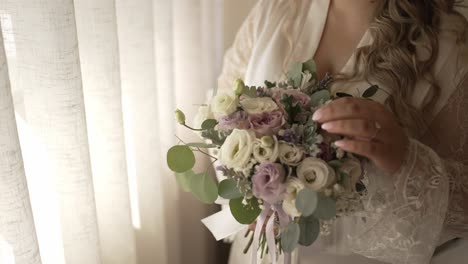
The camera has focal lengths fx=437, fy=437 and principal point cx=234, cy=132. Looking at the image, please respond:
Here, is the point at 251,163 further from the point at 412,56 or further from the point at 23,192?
the point at 412,56

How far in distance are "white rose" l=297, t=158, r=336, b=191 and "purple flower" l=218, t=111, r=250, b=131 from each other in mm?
112

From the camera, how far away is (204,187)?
0.76m

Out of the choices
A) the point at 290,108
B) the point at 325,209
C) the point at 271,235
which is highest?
the point at 290,108

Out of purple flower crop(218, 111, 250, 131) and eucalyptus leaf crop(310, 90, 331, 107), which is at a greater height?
eucalyptus leaf crop(310, 90, 331, 107)

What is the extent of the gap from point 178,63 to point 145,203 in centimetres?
42

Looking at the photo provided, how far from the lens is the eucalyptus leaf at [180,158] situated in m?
0.75

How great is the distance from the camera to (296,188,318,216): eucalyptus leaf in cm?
63

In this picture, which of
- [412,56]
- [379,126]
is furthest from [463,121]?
[379,126]

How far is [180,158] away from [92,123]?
233 millimetres

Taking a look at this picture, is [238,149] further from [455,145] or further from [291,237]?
[455,145]

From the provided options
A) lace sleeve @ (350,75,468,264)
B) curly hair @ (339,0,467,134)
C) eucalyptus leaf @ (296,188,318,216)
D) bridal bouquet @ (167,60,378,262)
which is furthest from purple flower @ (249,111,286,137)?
curly hair @ (339,0,467,134)

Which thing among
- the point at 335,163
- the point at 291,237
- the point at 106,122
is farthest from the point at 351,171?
the point at 106,122

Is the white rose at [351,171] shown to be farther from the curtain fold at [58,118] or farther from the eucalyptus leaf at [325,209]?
the curtain fold at [58,118]

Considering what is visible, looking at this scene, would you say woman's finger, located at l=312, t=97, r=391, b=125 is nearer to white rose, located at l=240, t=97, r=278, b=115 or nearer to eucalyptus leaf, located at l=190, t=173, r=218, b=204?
white rose, located at l=240, t=97, r=278, b=115
